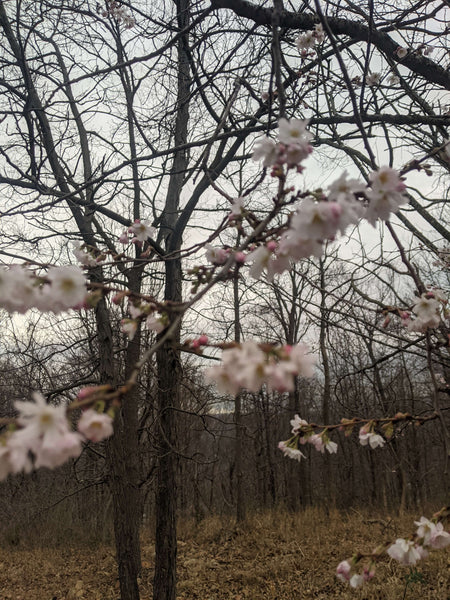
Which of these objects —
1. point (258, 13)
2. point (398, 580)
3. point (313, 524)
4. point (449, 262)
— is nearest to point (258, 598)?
point (398, 580)

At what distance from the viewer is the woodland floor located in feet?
18.8

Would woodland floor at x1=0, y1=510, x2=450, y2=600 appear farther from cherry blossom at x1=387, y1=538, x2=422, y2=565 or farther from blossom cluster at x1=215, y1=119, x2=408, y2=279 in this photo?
blossom cluster at x1=215, y1=119, x2=408, y2=279

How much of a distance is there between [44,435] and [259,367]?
348mm

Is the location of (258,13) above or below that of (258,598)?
above

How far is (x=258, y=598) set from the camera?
5719mm

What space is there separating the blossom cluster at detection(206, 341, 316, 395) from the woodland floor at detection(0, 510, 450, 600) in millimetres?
5291

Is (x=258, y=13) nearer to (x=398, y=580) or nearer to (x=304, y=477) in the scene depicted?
(x=398, y=580)

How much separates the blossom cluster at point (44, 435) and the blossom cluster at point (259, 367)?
0.20 meters

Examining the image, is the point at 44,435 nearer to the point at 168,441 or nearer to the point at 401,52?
the point at 401,52

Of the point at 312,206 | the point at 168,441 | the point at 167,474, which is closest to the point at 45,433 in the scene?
the point at 312,206

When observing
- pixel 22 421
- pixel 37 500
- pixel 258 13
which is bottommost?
pixel 37 500

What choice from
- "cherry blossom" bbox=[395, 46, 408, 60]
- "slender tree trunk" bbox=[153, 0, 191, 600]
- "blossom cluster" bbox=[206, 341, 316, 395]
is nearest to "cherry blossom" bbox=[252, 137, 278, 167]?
"blossom cluster" bbox=[206, 341, 316, 395]

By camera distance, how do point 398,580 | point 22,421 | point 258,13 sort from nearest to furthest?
1. point 22,421
2. point 258,13
3. point 398,580

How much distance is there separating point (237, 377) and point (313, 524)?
1049cm
